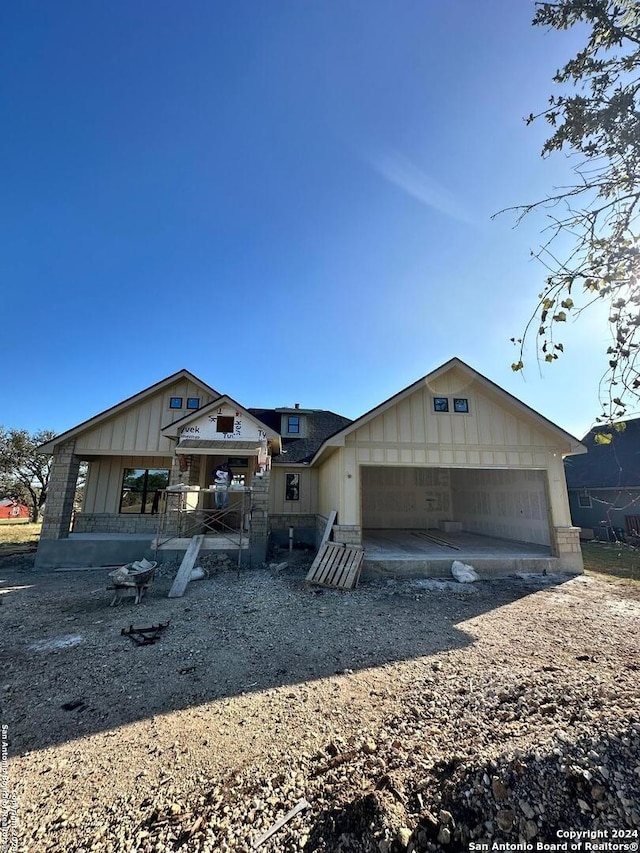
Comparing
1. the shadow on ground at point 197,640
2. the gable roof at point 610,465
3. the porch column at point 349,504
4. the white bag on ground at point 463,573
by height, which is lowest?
the shadow on ground at point 197,640

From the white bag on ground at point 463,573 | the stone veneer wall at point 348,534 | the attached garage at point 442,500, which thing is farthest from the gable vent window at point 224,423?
the white bag on ground at point 463,573

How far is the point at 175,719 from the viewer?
374cm

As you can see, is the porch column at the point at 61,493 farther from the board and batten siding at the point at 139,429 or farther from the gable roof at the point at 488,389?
the gable roof at the point at 488,389

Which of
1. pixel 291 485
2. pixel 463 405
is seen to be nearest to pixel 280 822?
pixel 463 405

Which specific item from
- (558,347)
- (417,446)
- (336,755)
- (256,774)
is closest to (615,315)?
(558,347)

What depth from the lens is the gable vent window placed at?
41.8 ft

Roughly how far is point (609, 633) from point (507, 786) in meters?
4.91

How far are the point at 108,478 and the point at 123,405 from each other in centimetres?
367

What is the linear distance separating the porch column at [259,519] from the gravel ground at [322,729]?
15.5ft

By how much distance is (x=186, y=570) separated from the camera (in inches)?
372

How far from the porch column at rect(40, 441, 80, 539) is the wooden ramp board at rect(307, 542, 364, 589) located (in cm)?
953

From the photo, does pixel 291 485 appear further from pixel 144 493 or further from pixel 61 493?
pixel 61 493

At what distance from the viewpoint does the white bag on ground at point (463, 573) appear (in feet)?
30.5

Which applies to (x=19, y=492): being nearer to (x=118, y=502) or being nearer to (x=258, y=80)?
(x=118, y=502)
